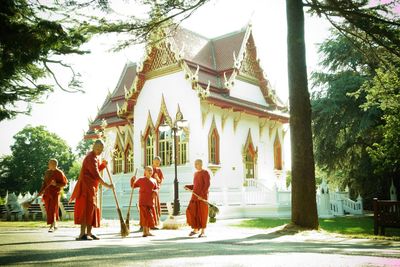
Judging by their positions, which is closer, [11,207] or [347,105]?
[11,207]

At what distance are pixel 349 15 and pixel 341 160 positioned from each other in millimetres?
16685

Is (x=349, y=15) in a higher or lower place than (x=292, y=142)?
higher

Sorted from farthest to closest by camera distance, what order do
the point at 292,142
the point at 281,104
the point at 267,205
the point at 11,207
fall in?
the point at 281,104
the point at 11,207
the point at 267,205
the point at 292,142

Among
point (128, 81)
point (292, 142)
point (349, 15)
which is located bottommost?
point (292, 142)

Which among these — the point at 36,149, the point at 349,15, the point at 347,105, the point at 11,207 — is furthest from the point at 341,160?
the point at 36,149

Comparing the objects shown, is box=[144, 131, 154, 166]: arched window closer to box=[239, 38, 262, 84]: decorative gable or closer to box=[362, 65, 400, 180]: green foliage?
box=[239, 38, 262, 84]: decorative gable

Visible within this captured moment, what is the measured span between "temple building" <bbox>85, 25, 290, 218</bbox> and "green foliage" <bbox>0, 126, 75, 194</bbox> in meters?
26.9

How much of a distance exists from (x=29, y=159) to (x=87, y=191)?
48.5 m

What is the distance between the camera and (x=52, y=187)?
11484 mm

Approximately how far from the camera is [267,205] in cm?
2052

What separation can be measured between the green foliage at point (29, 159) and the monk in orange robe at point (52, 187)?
4244cm

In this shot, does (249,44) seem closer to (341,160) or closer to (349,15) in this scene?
(341,160)

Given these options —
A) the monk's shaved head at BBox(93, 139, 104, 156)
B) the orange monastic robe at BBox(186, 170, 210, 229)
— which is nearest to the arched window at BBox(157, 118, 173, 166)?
the orange monastic robe at BBox(186, 170, 210, 229)

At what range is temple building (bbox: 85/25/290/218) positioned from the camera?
71.4 feet
